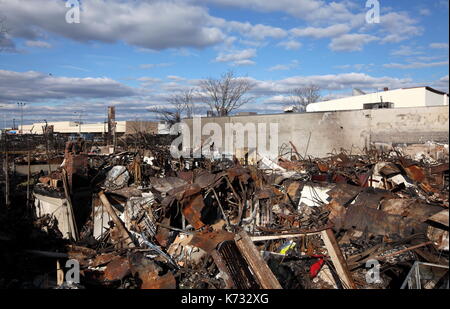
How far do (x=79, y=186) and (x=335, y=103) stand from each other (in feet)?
81.2

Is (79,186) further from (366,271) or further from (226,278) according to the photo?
(366,271)

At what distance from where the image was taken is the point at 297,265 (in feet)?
18.6

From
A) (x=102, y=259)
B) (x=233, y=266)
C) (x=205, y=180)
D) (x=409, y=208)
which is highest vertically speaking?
(x=205, y=180)

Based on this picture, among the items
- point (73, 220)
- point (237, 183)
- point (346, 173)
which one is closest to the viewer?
point (73, 220)

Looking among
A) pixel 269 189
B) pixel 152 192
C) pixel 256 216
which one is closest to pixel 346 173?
pixel 269 189

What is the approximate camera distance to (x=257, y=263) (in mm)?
4984

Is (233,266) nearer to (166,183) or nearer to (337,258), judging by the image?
(337,258)

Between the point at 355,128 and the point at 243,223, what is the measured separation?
11.8 m

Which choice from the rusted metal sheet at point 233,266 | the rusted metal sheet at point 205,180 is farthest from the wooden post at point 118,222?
the rusted metal sheet at point 233,266

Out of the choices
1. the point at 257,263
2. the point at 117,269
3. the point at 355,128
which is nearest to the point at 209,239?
the point at 257,263

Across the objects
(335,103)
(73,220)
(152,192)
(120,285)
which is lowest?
(120,285)

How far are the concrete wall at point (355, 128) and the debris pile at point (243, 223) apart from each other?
23.5 feet

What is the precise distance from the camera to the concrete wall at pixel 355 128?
1520 centimetres

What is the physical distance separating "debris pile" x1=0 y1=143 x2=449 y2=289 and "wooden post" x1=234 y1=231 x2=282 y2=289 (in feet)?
0.05
